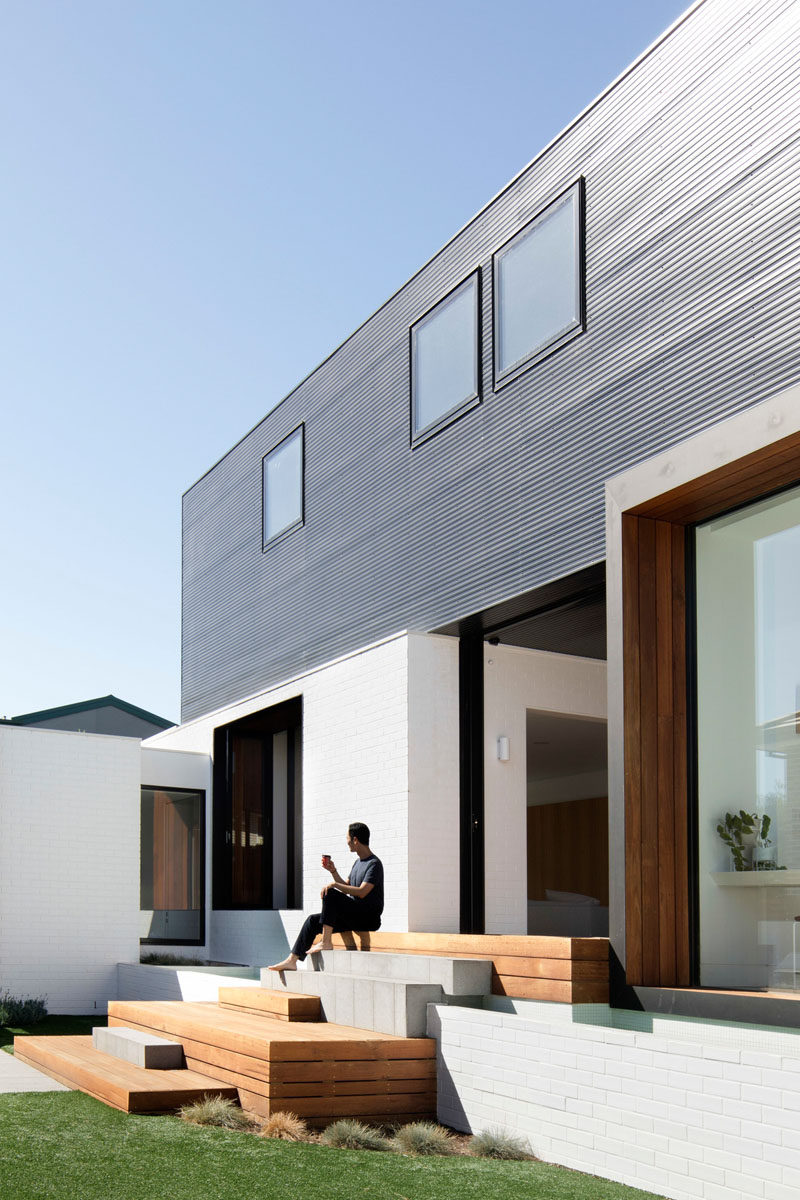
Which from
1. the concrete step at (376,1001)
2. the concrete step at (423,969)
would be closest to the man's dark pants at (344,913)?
the concrete step at (423,969)

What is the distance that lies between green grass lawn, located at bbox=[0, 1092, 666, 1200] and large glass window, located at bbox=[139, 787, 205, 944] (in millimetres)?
8491

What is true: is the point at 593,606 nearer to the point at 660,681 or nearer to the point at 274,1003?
the point at 660,681

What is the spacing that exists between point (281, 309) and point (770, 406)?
9651 millimetres

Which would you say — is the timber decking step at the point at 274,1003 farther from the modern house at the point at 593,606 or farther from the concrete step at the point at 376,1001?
the modern house at the point at 593,606

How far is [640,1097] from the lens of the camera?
498cm

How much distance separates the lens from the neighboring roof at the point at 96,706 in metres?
25.0

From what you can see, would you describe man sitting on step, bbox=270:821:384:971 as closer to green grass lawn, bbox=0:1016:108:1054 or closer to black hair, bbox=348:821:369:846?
black hair, bbox=348:821:369:846

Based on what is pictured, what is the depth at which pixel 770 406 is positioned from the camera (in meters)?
6.01

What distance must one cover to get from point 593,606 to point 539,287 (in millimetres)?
2419

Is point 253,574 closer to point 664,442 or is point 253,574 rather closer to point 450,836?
point 450,836

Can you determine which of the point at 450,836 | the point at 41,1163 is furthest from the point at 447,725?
the point at 41,1163

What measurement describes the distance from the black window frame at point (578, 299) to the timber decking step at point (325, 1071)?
4856 mm

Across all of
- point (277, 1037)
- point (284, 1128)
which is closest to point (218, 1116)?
point (284, 1128)

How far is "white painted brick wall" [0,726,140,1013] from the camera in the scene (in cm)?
1266
